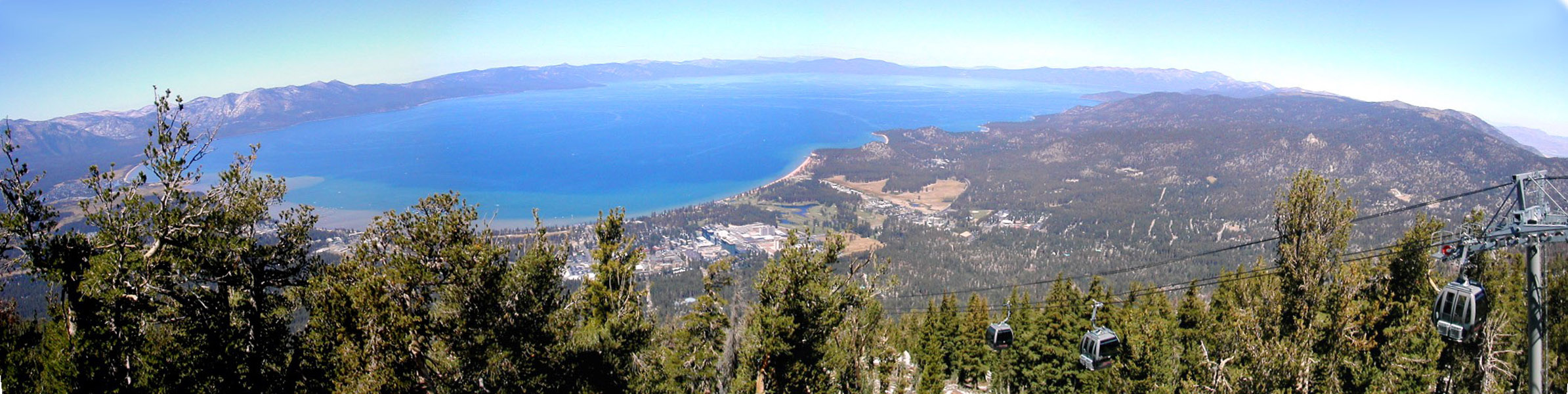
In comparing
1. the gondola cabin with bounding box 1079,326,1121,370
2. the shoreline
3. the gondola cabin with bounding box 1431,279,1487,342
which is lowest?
the shoreline

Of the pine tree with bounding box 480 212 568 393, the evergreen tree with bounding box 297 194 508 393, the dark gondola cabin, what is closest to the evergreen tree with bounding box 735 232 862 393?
the pine tree with bounding box 480 212 568 393

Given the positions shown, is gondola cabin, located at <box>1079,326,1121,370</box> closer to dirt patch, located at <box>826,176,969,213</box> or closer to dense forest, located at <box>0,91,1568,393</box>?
dense forest, located at <box>0,91,1568,393</box>

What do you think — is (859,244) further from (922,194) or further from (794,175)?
(794,175)

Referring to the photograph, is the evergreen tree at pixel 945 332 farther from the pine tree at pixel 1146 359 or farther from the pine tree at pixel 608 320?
the pine tree at pixel 608 320

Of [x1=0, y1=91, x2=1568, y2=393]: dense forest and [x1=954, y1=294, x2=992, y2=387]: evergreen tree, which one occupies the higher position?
[x1=0, y1=91, x2=1568, y2=393]: dense forest

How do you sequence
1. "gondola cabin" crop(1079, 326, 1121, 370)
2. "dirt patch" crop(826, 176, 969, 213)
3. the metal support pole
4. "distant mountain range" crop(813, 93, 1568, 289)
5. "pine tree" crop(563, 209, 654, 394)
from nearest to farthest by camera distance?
the metal support pole
"pine tree" crop(563, 209, 654, 394)
"gondola cabin" crop(1079, 326, 1121, 370)
"distant mountain range" crop(813, 93, 1568, 289)
"dirt patch" crop(826, 176, 969, 213)

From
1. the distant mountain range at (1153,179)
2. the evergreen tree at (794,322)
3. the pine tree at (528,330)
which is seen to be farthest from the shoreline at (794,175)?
the pine tree at (528,330)
